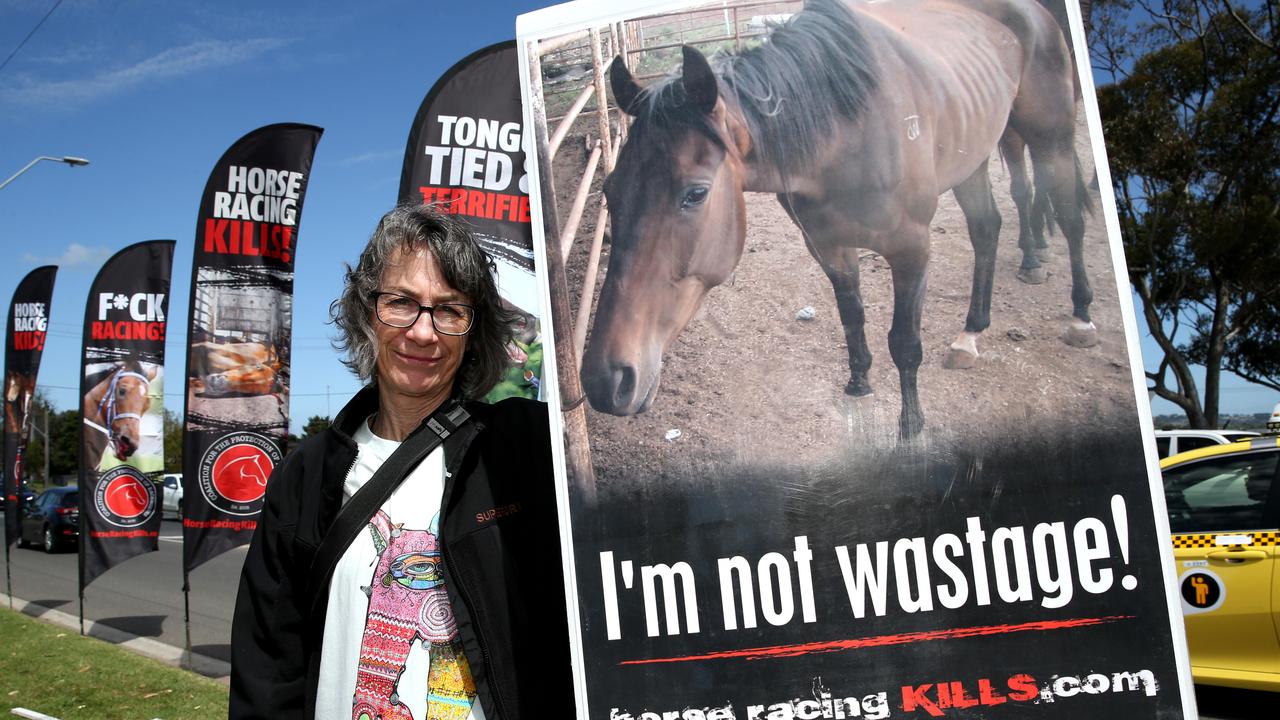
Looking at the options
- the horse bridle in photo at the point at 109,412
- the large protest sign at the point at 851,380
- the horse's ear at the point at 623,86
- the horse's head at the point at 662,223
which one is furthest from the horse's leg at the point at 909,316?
the horse bridle in photo at the point at 109,412

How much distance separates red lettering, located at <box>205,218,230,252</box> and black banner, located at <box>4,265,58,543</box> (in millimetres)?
7319

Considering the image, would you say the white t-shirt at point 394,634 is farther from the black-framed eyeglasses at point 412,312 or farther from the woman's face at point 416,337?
the black-framed eyeglasses at point 412,312

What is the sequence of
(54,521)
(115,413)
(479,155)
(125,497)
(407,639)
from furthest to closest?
(54,521) < (115,413) < (125,497) < (479,155) < (407,639)

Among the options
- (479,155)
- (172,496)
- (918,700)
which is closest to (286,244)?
(479,155)

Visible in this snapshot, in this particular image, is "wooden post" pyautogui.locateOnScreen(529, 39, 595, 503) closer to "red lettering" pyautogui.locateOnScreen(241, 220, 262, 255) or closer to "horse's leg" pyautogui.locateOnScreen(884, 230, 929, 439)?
"horse's leg" pyautogui.locateOnScreen(884, 230, 929, 439)

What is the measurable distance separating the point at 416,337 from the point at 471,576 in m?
0.48

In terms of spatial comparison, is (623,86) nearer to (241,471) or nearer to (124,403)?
(241,471)

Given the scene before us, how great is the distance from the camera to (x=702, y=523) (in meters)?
1.47

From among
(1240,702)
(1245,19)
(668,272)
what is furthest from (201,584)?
(1245,19)

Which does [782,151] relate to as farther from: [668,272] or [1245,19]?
[1245,19]

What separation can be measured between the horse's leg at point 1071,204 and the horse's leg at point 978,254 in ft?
0.31

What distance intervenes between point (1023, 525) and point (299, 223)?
6.56 m

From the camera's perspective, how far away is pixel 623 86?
159 cm

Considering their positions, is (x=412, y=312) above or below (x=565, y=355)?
above
